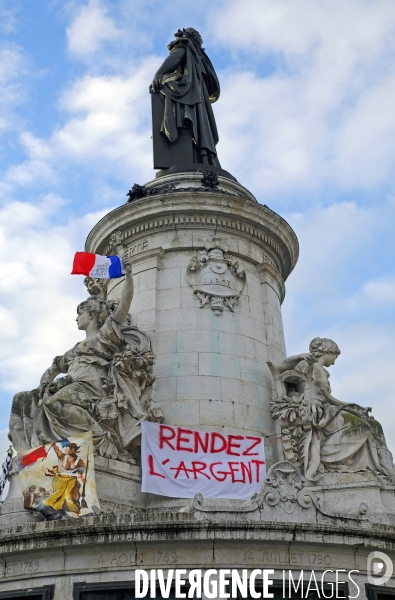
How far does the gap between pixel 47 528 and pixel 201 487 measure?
388 centimetres

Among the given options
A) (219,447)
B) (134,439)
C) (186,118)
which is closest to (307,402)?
(219,447)

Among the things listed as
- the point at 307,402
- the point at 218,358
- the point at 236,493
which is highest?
the point at 218,358

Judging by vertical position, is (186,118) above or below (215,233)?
above

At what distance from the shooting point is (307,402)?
1534 cm

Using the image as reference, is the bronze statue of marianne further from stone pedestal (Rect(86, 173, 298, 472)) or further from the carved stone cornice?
the carved stone cornice

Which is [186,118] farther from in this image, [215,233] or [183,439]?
[183,439]

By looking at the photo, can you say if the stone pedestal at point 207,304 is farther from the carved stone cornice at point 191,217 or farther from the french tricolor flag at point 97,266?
the french tricolor flag at point 97,266

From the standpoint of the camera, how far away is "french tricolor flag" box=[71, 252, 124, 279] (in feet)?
54.5

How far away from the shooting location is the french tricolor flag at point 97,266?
54.5ft

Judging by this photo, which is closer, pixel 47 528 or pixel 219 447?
pixel 47 528

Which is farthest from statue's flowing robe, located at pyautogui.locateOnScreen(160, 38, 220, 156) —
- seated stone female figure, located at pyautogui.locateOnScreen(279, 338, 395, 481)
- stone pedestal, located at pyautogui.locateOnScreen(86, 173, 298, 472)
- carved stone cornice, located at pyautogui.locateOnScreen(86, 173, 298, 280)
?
seated stone female figure, located at pyautogui.locateOnScreen(279, 338, 395, 481)

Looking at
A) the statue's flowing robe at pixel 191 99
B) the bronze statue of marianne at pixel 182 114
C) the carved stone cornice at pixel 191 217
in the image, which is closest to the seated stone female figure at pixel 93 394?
the carved stone cornice at pixel 191 217

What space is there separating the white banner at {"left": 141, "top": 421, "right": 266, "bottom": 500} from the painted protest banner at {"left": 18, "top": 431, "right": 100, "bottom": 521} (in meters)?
1.32

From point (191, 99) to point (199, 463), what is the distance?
13518 mm
